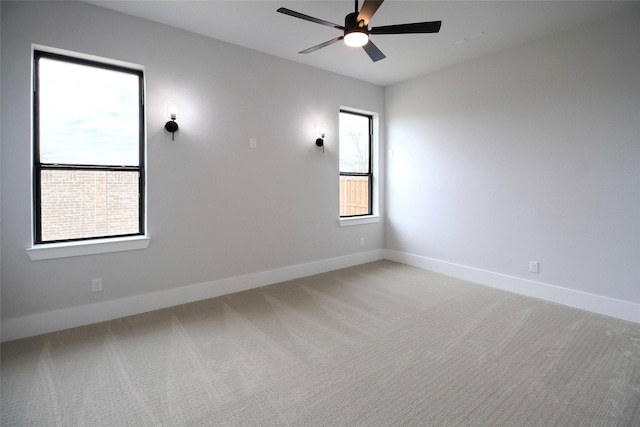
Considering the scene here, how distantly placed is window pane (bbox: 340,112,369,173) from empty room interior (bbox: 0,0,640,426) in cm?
29

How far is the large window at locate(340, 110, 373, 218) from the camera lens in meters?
5.27

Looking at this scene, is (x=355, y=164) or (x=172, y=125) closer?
(x=172, y=125)

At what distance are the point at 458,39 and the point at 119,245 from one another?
4352mm

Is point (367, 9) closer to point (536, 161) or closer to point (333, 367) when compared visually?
point (333, 367)

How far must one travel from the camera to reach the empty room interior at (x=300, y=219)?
2180 mm

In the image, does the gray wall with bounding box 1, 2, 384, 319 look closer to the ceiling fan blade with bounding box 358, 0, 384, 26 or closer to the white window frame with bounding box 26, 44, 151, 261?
the white window frame with bounding box 26, 44, 151, 261

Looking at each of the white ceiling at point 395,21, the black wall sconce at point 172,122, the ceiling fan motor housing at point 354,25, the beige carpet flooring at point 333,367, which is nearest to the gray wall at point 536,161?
the white ceiling at point 395,21

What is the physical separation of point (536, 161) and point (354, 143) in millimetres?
2625

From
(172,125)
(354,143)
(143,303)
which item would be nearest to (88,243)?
(143,303)

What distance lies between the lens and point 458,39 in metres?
3.75

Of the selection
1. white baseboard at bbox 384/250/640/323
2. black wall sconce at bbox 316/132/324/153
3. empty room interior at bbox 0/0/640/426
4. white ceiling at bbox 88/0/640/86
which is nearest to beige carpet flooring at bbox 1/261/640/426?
empty room interior at bbox 0/0/640/426

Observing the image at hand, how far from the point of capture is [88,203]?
3174 millimetres

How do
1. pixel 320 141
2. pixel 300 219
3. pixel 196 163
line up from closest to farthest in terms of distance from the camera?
pixel 196 163, pixel 300 219, pixel 320 141

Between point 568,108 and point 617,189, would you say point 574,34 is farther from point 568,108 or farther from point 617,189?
point 617,189
